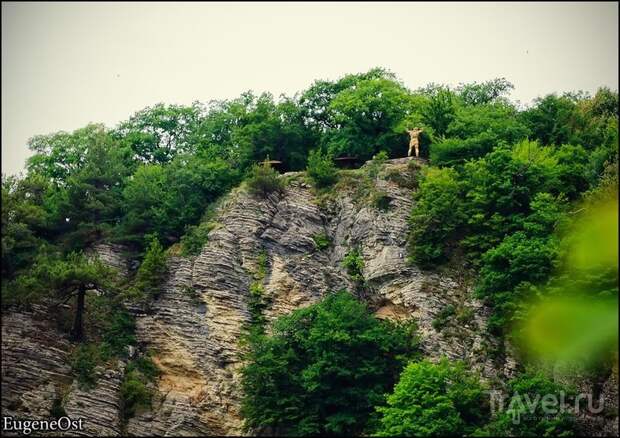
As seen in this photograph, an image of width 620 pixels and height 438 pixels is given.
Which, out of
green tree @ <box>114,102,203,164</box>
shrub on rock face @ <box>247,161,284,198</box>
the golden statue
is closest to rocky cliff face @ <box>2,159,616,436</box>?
shrub on rock face @ <box>247,161,284,198</box>

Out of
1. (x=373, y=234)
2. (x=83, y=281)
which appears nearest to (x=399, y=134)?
(x=373, y=234)

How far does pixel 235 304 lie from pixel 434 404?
10.8m

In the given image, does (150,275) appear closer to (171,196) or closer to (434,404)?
(171,196)

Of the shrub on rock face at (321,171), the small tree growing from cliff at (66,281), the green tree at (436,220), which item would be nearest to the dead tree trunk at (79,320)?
the small tree growing from cliff at (66,281)

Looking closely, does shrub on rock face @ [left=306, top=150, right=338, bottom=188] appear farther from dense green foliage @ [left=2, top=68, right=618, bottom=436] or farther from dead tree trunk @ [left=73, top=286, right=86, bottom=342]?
dead tree trunk @ [left=73, top=286, right=86, bottom=342]

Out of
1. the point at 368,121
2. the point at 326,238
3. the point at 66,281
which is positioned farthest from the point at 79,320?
the point at 368,121

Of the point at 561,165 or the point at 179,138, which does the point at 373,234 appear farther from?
the point at 179,138

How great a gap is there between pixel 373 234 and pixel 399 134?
8177 mm

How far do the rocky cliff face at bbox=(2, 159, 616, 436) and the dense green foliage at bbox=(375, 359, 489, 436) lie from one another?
179cm

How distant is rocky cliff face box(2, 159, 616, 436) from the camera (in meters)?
29.1

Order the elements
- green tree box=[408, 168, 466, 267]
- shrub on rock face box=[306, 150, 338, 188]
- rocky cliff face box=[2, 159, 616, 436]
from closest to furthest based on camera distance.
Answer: rocky cliff face box=[2, 159, 616, 436] < green tree box=[408, 168, 466, 267] < shrub on rock face box=[306, 150, 338, 188]

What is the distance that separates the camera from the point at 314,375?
28.4m

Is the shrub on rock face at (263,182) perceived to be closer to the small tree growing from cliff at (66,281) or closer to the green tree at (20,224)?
the small tree growing from cliff at (66,281)

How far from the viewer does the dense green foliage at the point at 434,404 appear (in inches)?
1009
